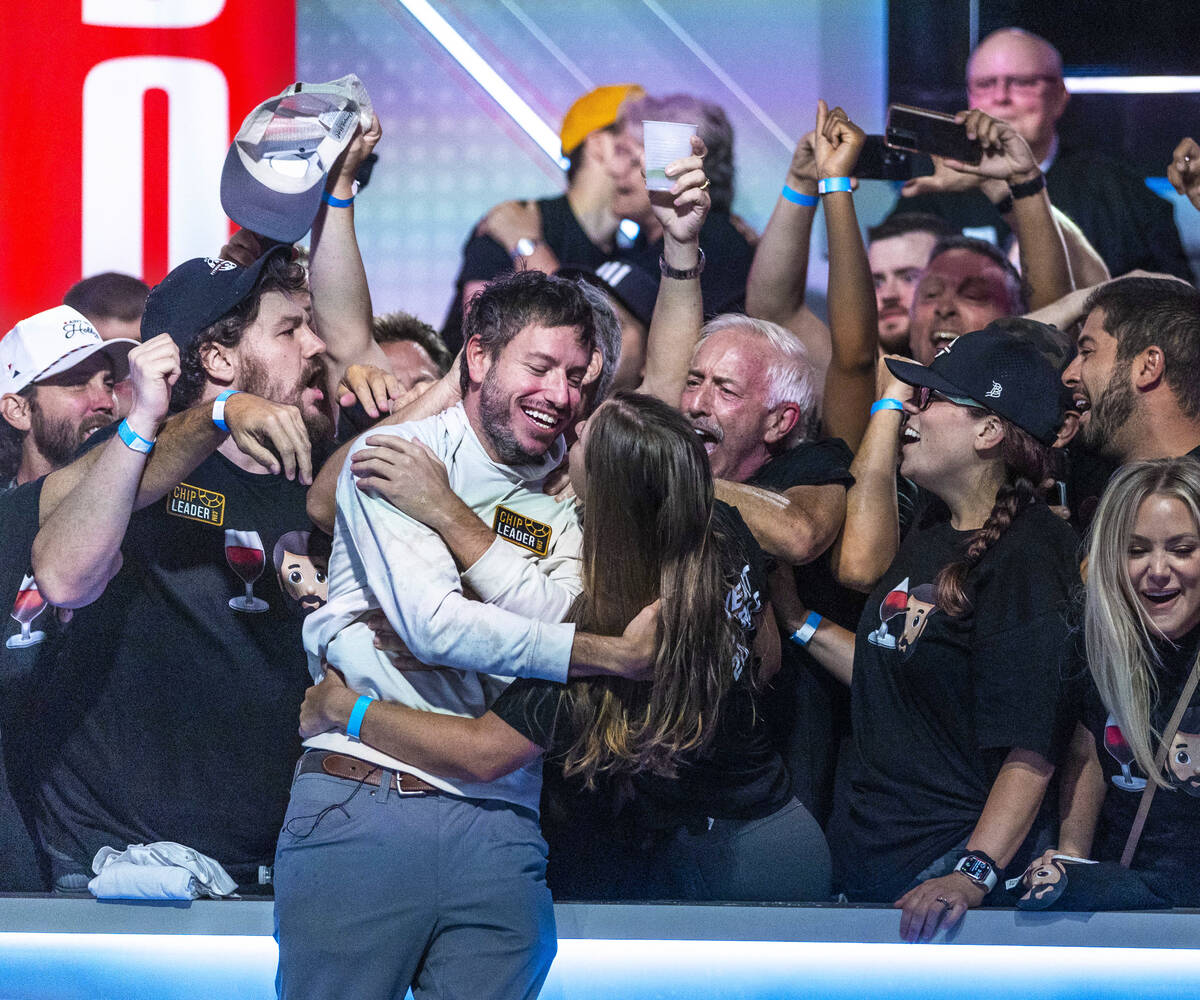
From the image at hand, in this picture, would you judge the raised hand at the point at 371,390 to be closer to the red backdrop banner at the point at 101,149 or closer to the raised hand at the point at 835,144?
the raised hand at the point at 835,144

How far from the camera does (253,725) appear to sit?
2568mm

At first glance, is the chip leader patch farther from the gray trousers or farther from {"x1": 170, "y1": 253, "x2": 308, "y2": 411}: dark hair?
the gray trousers

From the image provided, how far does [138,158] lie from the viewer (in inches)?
163

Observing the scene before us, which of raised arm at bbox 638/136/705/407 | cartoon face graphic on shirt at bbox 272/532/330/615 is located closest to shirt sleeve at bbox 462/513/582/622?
cartoon face graphic on shirt at bbox 272/532/330/615

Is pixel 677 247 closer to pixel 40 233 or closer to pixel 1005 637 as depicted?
pixel 1005 637

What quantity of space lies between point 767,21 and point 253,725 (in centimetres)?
290

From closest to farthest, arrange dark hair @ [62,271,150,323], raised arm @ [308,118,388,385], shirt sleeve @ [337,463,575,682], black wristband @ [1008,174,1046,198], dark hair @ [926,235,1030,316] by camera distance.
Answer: shirt sleeve @ [337,463,575,682] → raised arm @ [308,118,388,385] → black wristband @ [1008,174,1046,198] → dark hair @ [926,235,1030,316] → dark hair @ [62,271,150,323]

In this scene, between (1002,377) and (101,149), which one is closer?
(1002,377)

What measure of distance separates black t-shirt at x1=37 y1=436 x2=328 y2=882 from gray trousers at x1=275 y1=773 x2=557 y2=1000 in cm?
50

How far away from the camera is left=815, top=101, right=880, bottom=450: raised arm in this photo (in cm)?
286

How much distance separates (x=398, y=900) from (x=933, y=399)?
1411mm

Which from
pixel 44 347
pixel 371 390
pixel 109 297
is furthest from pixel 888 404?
pixel 109 297

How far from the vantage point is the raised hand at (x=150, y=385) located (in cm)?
235

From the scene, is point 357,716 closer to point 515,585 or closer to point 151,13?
point 515,585
